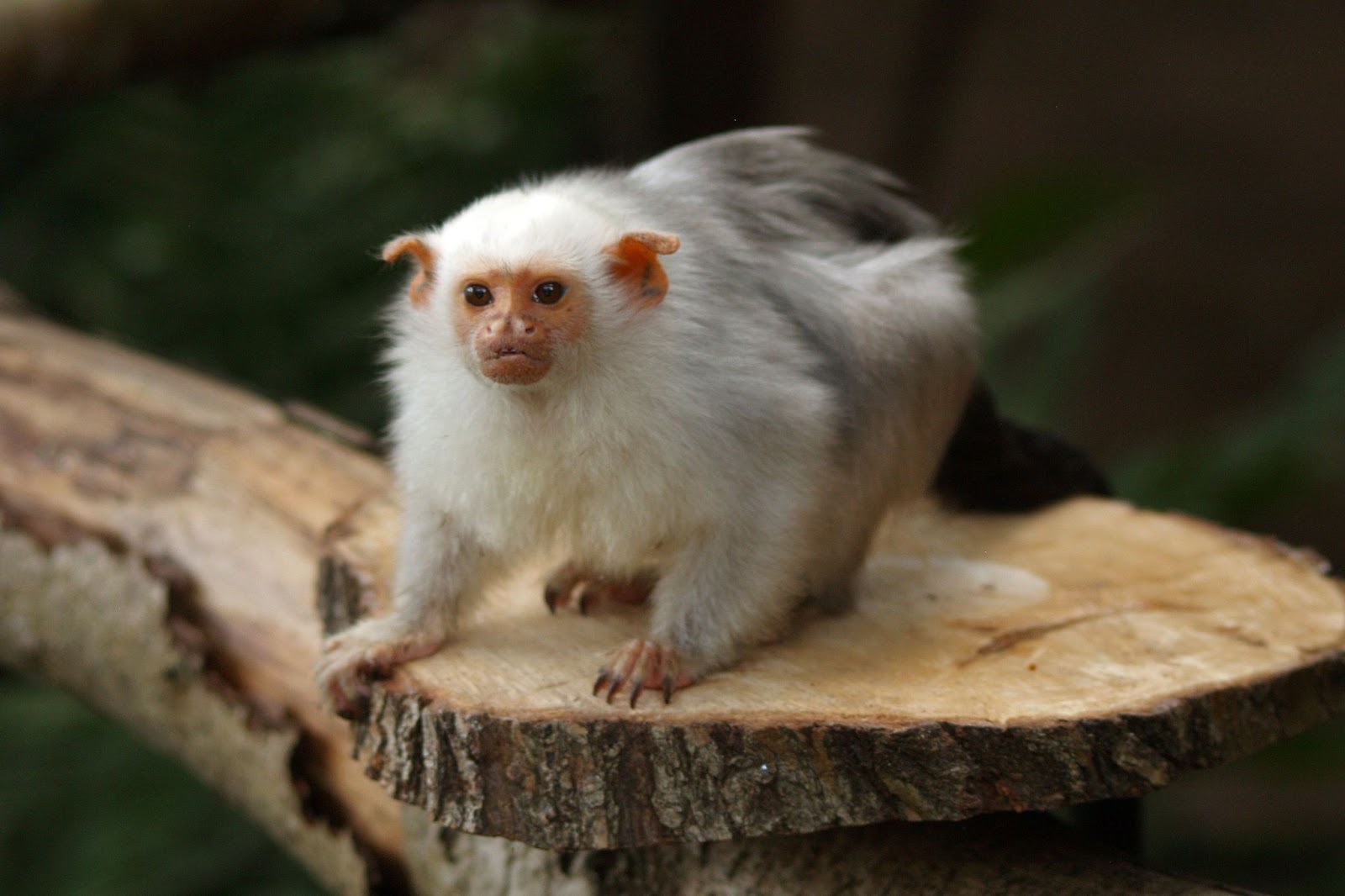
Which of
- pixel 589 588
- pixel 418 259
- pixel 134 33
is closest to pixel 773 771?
pixel 589 588

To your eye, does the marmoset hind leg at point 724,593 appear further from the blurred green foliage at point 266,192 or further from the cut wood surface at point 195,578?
the blurred green foliage at point 266,192

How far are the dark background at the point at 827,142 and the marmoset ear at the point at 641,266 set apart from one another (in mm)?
2339

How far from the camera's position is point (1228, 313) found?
27.8 feet

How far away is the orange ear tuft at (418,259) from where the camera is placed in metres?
2.45

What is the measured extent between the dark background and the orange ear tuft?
8.04ft

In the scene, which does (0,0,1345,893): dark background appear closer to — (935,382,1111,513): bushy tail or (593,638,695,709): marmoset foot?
(935,382,1111,513): bushy tail

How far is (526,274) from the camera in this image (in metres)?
2.35

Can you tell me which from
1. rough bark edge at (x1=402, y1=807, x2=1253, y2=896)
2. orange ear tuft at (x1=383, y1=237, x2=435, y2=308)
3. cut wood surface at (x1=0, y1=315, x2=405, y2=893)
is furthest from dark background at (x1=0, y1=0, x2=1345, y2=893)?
rough bark edge at (x1=402, y1=807, x2=1253, y2=896)

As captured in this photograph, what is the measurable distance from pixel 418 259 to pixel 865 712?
112 centimetres

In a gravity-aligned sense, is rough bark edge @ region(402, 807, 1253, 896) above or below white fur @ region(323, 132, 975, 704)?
below

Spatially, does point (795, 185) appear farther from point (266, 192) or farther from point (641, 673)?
point (266, 192)

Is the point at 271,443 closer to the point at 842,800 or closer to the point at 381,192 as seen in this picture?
the point at 842,800

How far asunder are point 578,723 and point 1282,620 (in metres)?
1.40

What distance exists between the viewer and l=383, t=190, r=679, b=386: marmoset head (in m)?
2.33
